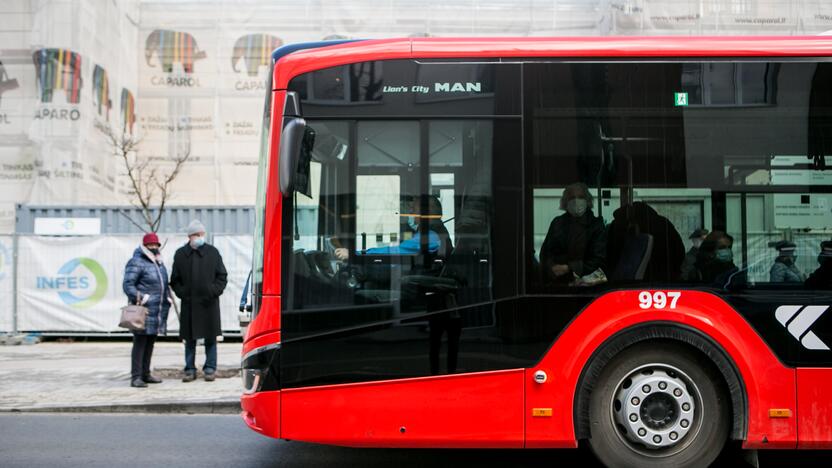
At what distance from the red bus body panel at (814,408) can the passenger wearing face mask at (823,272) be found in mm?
569

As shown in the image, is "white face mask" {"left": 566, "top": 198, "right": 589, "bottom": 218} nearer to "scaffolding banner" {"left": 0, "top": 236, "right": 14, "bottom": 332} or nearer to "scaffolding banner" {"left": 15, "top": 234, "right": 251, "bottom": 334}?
"scaffolding banner" {"left": 15, "top": 234, "right": 251, "bottom": 334}

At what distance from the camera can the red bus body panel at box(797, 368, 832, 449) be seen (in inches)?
175

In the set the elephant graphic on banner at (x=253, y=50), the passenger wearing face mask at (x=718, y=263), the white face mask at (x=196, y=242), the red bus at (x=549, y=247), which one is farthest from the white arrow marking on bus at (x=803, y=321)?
the elephant graphic on banner at (x=253, y=50)

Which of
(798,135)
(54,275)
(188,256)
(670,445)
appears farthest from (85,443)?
(54,275)

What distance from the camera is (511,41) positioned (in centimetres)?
482

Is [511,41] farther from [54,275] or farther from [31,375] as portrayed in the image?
[54,275]

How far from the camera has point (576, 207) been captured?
4660 millimetres

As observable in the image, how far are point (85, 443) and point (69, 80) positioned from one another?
14135 millimetres

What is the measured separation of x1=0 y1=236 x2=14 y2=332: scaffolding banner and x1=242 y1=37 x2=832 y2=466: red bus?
10.2 metres

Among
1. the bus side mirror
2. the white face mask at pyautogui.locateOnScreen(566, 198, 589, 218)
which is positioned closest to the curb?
the bus side mirror

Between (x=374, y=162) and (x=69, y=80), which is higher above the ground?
(x=69, y=80)

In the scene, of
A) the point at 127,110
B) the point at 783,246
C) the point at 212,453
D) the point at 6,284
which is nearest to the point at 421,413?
the point at 212,453

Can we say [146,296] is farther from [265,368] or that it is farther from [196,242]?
[265,368]

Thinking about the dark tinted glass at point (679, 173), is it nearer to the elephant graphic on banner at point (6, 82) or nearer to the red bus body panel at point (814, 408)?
the red bus body panel at point (814, 408)
